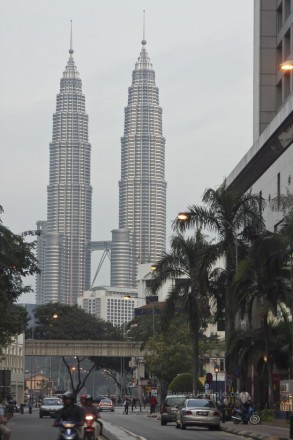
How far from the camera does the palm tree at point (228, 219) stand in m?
68.1

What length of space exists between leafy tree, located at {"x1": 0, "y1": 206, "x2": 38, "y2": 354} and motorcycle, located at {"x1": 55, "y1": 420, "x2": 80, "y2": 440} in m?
A: 34.5

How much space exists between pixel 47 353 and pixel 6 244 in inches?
3459

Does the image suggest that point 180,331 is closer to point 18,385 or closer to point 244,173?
point 244,173

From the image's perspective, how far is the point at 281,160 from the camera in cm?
8362

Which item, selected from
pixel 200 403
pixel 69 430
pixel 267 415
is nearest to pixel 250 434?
pixel 200 403

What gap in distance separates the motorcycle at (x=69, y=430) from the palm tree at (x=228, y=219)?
41.8 metres

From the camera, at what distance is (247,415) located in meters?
61.0

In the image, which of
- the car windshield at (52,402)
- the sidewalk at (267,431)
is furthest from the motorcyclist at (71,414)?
the car windshield at (52,402)

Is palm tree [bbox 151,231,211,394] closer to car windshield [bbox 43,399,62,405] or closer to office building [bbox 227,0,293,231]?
office building [bbox 227,0,293,231]

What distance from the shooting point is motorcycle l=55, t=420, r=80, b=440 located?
1023 inches

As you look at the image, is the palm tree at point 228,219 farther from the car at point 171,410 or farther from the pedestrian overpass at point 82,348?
the pedestrian overpass at point 82,348

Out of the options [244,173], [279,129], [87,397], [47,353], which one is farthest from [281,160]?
[47,353]

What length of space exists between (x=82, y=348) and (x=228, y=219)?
81489 millimetres

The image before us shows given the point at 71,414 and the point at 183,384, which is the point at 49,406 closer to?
the point at 183,384
